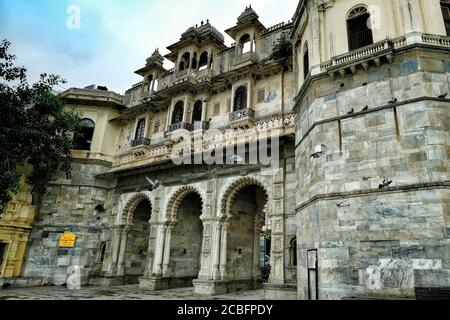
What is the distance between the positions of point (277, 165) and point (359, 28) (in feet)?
20.0

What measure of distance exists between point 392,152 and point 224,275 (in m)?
9.30

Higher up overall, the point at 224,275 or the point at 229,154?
the point at 229,154

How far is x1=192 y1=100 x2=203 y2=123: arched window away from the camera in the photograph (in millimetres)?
19172

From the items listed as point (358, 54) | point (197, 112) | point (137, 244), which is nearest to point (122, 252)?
point (137, 244)

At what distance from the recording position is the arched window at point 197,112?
1917 cm

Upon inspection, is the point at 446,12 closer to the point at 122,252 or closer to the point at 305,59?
the point at 305,59

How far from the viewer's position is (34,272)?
18938 millimetres

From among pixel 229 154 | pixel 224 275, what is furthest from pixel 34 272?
pixel 229 154

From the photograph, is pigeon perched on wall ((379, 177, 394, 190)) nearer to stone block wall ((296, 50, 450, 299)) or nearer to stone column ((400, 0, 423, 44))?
stone block wall ((296, 50, 450, 299))

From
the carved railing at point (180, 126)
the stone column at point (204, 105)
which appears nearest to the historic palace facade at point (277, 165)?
the carved railing at point (180, 126)

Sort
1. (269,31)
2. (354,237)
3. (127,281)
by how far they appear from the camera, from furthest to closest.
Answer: (127,281)
(269,31)
(354,237)

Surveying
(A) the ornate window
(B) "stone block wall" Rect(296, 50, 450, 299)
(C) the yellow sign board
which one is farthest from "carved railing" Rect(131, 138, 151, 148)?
(B) "stone block wall" Rect(296, 50, 450, 299)

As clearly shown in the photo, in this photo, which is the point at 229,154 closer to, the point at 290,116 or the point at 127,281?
the point at 290,116

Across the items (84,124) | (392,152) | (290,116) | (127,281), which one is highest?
(84,124)
